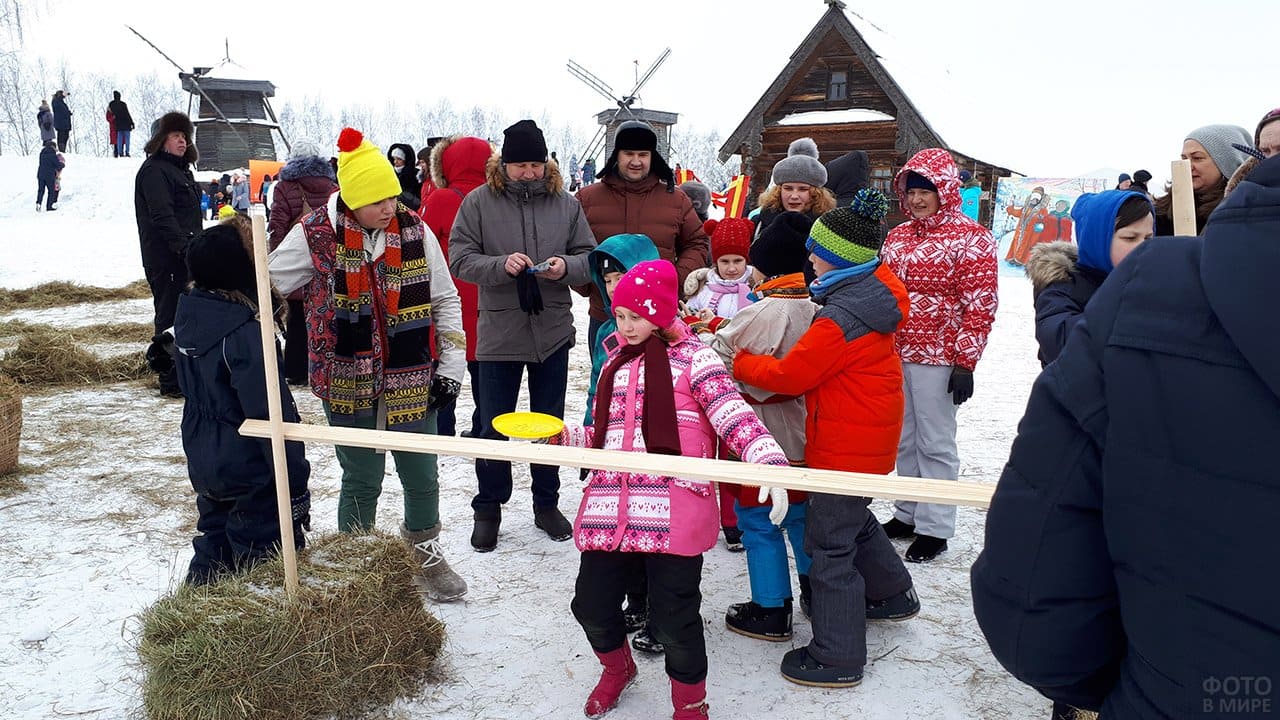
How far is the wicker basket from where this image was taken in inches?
197

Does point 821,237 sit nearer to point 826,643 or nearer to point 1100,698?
point 826,643

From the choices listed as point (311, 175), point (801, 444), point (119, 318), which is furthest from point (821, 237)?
point (119, 318)

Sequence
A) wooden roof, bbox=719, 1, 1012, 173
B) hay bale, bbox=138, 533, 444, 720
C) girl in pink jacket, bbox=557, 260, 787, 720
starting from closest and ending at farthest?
hay bale, bbox=138, 533, 444, 720
girl in pink jacket, bbox=557, 260, 787, 720
wooden roof, bbox=719, 1, 1012, 173

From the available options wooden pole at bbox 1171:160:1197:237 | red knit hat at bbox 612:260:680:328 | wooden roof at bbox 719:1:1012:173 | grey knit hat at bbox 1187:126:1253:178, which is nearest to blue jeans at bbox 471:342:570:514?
red knit hat at bbox 612:260:680:328

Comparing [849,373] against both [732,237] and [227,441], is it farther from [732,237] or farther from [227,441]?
[227,441]

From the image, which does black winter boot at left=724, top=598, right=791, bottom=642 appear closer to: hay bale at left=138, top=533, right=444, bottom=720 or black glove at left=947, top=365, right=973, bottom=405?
hay bale at left=138, top=533, right=444, bottom=720

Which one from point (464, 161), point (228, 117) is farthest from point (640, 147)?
point (228, 117)

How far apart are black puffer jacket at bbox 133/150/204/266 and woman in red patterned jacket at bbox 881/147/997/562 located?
5.66 metres

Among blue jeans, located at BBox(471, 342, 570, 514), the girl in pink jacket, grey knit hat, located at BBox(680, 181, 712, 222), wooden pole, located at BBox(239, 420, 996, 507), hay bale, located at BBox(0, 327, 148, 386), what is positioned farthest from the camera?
grey knit hat, located at BBox(680, 181, 712, 222)

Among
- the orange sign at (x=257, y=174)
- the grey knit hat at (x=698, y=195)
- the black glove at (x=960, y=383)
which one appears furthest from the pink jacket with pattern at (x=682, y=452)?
the orange sign at (x=257, y=174)

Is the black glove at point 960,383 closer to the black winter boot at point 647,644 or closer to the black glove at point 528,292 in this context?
the black winter boot at point 647,644

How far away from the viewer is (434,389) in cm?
362

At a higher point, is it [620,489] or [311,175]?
[311,175]

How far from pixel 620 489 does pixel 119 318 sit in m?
10.9
